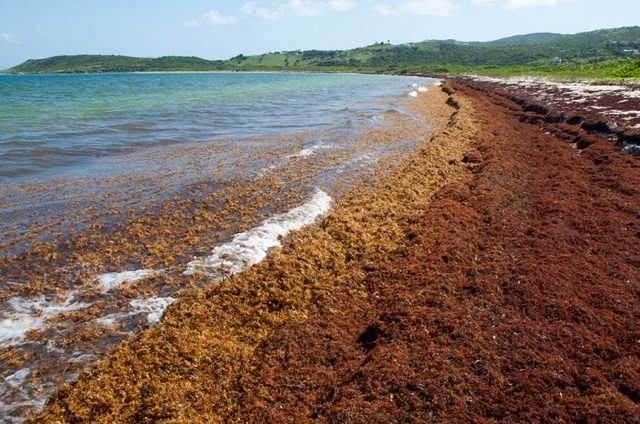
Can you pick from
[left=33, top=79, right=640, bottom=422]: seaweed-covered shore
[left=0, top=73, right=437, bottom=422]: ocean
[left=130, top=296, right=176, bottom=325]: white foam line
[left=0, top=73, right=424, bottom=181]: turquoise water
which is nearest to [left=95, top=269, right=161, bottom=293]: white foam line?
[left=0, top=73, right=437, bottom=422]: ocean

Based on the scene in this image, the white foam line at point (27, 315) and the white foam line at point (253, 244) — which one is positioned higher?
the white foam line at point (253, 244)

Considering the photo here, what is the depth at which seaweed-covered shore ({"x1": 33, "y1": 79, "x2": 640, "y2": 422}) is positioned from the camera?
408cm

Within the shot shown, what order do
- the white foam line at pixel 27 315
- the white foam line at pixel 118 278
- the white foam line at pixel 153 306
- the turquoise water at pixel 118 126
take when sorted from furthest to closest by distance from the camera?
1. the turquoise water at pixel 118 126
2. the white foam line at pixel 118 278
3. the white foam line at pixel 153 306
4. the white foam line at pixel 27 315

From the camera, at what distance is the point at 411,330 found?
5125 mm

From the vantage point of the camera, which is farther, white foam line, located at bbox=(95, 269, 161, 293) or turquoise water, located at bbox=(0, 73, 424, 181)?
turquoise water, located at bbox=(0, 73, 424, 181)

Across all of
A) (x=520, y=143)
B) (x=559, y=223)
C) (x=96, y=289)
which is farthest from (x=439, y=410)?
(x=520, y=143)

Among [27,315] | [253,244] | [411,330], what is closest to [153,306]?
[27,315]

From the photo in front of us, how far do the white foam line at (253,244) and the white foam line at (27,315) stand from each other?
1.80 metres

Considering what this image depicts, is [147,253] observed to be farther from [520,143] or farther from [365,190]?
[520,143]

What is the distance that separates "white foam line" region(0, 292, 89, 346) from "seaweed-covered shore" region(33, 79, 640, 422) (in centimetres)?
145

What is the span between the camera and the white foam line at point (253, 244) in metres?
6.83

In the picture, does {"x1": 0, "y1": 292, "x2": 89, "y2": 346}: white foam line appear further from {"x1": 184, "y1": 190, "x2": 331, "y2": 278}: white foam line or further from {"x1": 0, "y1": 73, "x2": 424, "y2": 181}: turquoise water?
{"x1": 0, "y1": 73, "x2": 424, "y2": 181}: turquoise water

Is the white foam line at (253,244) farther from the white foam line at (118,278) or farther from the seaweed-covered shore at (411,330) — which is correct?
the white foam line at (118,278)

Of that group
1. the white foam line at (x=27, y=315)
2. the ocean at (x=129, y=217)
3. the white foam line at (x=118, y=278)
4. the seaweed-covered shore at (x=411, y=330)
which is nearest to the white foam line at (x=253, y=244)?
the ocean at (x=129, y=217)
